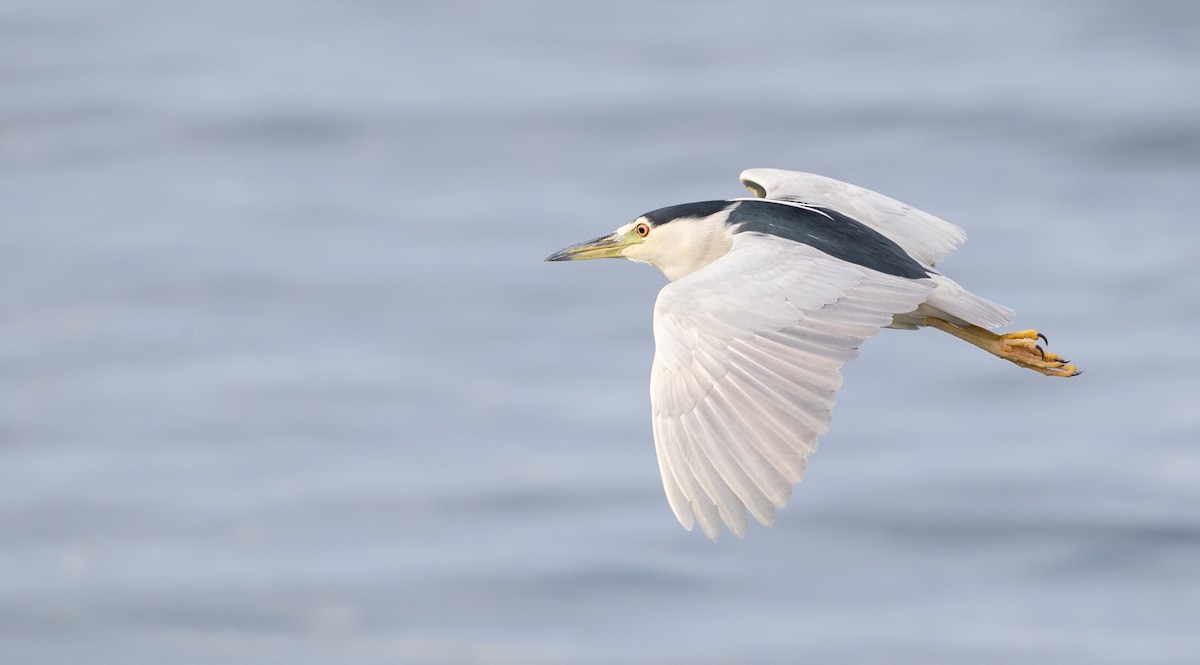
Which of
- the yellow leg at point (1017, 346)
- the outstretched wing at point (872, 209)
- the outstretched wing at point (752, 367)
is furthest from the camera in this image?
the outstretched wing at point (872, 209)

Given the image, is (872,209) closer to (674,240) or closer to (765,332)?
(674,240)

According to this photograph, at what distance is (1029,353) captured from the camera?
27.7ft

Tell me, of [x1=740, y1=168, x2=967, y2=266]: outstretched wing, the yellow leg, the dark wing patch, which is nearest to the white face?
the dark wing patch

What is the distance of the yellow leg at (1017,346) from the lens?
8.37m

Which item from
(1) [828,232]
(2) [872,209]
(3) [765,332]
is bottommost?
(3) [765,332]

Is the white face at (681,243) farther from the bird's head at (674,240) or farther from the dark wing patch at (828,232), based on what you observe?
the dark wing patch at (828,232)

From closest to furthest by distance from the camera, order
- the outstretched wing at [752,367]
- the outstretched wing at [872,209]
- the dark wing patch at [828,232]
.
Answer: the outstretched wing at [752,367] < the dark wing patch at [828,232] < the outstretched wing at [872,209]

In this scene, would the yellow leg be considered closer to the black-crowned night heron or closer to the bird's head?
the black-crowned night heron

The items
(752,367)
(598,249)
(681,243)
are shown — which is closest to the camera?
(752,367)

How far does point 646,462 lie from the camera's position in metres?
23.7

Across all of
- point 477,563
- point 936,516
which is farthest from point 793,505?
point 477,563

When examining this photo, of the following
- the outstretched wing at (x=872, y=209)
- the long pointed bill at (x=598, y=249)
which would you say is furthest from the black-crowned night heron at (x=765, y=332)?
the long pointed bill at (x=598, y=249)

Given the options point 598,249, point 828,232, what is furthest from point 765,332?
point 598,249

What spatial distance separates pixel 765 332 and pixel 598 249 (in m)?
2.04
